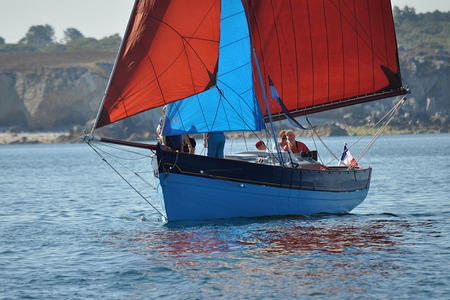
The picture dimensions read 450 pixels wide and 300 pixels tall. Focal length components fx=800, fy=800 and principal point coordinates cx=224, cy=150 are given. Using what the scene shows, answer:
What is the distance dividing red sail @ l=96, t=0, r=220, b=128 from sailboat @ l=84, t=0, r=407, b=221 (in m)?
0.02

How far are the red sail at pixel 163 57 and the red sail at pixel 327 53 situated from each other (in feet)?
17.3

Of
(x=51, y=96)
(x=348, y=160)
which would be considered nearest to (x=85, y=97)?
(x=51, y=96)

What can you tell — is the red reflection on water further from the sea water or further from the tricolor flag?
the tricolor flag

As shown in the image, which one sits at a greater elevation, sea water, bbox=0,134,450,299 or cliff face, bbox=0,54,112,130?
cliff face, bbox=0,54,112,130

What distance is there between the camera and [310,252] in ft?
54.3

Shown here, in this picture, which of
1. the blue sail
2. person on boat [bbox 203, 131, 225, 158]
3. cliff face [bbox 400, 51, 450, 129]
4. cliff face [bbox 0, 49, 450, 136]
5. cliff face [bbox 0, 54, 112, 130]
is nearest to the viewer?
the blue sail

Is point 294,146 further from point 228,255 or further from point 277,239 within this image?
point 228,255

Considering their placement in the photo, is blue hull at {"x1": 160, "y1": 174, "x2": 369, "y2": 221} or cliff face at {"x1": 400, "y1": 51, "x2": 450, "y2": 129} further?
cliff face at {"x1": 400, "y1": 51, "x2": 450, "y2": 129}

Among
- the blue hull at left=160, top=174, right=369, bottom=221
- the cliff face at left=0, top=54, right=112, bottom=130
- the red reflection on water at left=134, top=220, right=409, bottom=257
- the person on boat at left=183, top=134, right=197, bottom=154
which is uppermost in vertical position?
the cliff face at left=0, top=54, right=112, bottom=130

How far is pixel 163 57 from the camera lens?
59.2 ft

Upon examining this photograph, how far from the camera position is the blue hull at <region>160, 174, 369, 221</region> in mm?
19844

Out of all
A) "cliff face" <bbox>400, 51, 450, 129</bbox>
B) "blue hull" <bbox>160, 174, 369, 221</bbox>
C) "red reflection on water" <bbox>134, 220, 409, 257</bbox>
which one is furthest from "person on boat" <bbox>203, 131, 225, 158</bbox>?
"cliff face" <bbox>400, 51, 450, 129</bbox>

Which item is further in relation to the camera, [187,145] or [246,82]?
[187,145]

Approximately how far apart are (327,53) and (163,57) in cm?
865
